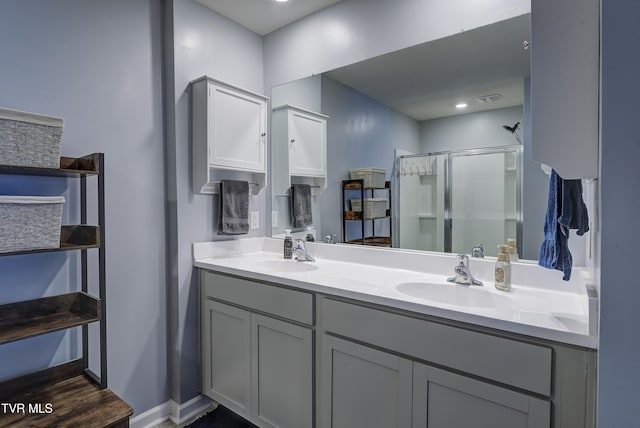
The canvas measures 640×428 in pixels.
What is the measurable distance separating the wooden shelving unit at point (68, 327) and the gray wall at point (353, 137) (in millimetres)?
1169

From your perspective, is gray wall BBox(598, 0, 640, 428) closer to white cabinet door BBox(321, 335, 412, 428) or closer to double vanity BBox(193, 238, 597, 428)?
double vanity BBox(193, 238, 597, 428)

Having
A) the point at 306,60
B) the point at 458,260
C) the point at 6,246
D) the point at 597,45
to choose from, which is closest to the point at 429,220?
the point at 458,260

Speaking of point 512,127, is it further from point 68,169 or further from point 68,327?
point 68,327

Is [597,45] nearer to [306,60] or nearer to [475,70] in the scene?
[475,70]

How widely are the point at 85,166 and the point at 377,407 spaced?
156 centimetres

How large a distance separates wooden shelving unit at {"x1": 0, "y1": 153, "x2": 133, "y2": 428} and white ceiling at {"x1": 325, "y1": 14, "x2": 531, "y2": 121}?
1.42 metres

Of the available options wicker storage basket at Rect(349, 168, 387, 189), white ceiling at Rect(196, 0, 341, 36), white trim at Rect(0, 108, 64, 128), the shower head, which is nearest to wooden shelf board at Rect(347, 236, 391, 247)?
wicker storage basket at Rect(349, 168, 387, 189)

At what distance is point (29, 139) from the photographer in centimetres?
126

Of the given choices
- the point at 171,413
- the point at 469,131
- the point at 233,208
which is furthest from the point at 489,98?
the point at 171,413

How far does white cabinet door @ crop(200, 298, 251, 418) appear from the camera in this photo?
1702 mm

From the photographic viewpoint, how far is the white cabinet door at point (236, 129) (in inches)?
76.0

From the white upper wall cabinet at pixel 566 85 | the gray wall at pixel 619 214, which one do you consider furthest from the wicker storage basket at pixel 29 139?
the gray wall at pixel 619 214

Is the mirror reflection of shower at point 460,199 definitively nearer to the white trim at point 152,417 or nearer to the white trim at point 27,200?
the white trim at point 27,200

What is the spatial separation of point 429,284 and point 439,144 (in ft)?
2.23
